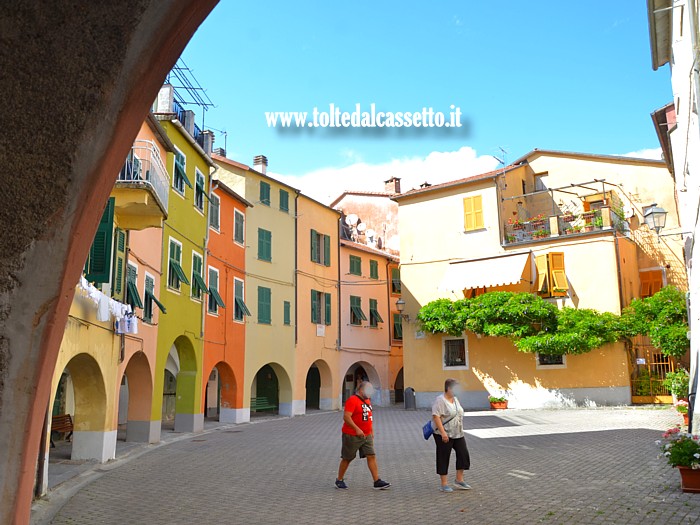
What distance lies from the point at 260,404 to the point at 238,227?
27.1 feet

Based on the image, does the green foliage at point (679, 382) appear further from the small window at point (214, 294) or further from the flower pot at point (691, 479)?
the small window at point (214, 294)

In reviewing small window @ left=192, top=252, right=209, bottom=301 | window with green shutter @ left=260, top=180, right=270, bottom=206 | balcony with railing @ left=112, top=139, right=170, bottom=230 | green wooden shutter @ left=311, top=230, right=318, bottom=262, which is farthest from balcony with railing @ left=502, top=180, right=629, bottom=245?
balcony with railing @ left=112, top=139, right=170, bottom=230

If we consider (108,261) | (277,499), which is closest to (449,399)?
(277,499)

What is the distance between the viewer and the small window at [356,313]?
3478cm

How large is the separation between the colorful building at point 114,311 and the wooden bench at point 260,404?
38.3ft

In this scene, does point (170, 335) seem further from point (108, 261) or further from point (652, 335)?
point (652, 335)

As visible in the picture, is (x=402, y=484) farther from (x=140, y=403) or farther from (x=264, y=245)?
(x=264, y=245)

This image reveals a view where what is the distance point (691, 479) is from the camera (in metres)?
8.68

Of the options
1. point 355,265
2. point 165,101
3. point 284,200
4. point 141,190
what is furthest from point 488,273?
point 141,190

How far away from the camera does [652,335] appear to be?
78.5ft

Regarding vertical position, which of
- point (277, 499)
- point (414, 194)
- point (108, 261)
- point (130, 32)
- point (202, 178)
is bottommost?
point (277, 499)

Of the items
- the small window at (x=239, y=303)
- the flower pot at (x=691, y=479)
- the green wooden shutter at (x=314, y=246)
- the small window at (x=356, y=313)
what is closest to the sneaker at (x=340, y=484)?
the flower pot at (x=691, y=479)

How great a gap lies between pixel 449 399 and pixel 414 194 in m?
22.8

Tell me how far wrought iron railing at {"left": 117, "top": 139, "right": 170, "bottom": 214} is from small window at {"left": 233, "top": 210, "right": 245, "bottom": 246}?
36.8 feet
